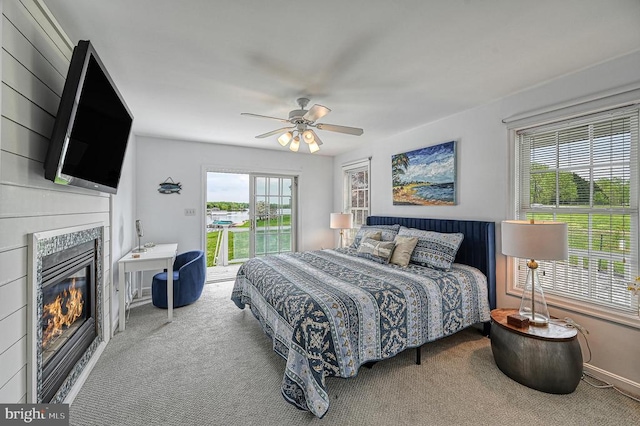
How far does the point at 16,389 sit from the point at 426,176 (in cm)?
387

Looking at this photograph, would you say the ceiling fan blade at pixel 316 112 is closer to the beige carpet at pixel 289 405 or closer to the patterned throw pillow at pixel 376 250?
the patterned throw pillow at pixel 376 250

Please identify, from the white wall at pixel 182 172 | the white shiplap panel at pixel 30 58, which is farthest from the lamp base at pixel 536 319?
the white wall at pixel 182 172

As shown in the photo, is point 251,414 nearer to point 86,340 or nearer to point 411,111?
point 86,340

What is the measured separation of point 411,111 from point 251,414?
3.21 metres

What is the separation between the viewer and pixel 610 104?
2.02m

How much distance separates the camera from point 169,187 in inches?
166

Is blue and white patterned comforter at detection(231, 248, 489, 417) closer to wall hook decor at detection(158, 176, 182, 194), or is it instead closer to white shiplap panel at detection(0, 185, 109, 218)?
white shiplap panel at detection(0, 185, 109, 218)

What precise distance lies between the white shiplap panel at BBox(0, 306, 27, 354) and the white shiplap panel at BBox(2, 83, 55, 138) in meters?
0.92

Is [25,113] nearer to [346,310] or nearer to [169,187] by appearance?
[346,310]

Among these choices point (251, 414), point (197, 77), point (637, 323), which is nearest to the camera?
point (251, 414)

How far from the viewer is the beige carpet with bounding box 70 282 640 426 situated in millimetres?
1663

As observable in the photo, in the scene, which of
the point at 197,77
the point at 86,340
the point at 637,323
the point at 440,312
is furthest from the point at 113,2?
the point at 637,323

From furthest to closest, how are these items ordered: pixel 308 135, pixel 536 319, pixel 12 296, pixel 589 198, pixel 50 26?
pixel 308 135
pixel 589 198
pixel 536 319
pixel 50 26
pixel 12 296

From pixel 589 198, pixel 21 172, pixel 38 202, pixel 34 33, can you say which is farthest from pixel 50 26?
pixel 589 198
